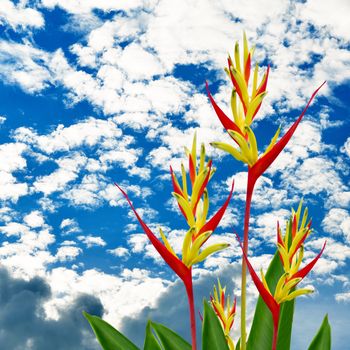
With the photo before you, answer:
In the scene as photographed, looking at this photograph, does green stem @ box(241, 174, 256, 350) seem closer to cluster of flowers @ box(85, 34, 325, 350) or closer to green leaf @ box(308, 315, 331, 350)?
cluster of flowers @ box(85, 34, 325, 350)

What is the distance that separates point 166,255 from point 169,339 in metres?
1.10

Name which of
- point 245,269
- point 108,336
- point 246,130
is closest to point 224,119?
point 246,130

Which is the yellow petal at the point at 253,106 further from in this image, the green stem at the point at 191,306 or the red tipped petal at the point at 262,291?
the green stem at the point at 191,306

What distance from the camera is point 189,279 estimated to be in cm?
252

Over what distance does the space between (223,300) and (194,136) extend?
1.72m

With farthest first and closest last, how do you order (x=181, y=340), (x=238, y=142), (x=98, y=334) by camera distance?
1. (x=181, y=340)
2. (x=98, y=334)
3. (x=238, y=142)

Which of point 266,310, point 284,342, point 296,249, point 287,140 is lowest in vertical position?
point 284,342

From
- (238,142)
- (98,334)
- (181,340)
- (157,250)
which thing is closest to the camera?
(157,250)

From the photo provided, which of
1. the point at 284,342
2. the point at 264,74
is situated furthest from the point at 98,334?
the point at 264,74

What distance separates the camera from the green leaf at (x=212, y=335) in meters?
3.05

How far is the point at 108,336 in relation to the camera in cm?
307

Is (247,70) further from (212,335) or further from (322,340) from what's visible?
(322,340)

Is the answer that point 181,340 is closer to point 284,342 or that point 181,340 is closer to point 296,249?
point 284,342

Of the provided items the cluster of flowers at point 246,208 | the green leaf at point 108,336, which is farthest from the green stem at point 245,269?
the green leaf at point 108,336
